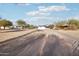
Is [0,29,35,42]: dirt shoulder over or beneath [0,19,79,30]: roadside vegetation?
beneath

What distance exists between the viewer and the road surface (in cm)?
436

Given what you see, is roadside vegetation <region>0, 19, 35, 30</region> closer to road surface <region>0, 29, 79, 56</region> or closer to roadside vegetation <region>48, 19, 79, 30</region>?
road surface <region>0, 29, 79, 56</region>

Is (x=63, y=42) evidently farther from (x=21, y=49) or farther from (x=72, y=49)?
(x=21, y=49)

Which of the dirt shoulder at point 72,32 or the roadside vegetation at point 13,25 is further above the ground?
the roadside vegetation at point 13,25

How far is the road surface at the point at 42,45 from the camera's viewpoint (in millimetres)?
4363

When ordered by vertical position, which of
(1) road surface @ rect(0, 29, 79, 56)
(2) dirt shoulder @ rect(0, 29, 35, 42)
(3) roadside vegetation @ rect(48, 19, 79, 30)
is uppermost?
(3) roadside vegetation @ rect(48, 19, 79, 30)

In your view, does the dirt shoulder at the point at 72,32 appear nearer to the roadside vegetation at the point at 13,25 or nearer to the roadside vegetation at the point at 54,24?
the roadside vegetation at the point at 54,24

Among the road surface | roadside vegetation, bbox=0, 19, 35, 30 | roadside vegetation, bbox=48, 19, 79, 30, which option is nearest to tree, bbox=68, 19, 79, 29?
roadside vegetation, bbox=48, 19, 79, 30

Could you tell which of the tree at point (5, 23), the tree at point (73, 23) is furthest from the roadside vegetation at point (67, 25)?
the tree at point (5, 23)

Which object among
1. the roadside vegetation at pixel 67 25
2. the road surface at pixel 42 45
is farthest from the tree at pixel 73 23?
the road surface at pixel 42 45

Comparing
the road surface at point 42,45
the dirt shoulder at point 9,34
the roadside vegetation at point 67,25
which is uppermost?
the roadside vegetation at point 67,25

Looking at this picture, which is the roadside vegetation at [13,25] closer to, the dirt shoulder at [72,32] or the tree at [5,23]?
the tree at [5,23]

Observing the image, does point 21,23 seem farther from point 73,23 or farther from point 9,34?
point 73,23

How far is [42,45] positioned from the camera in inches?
173
